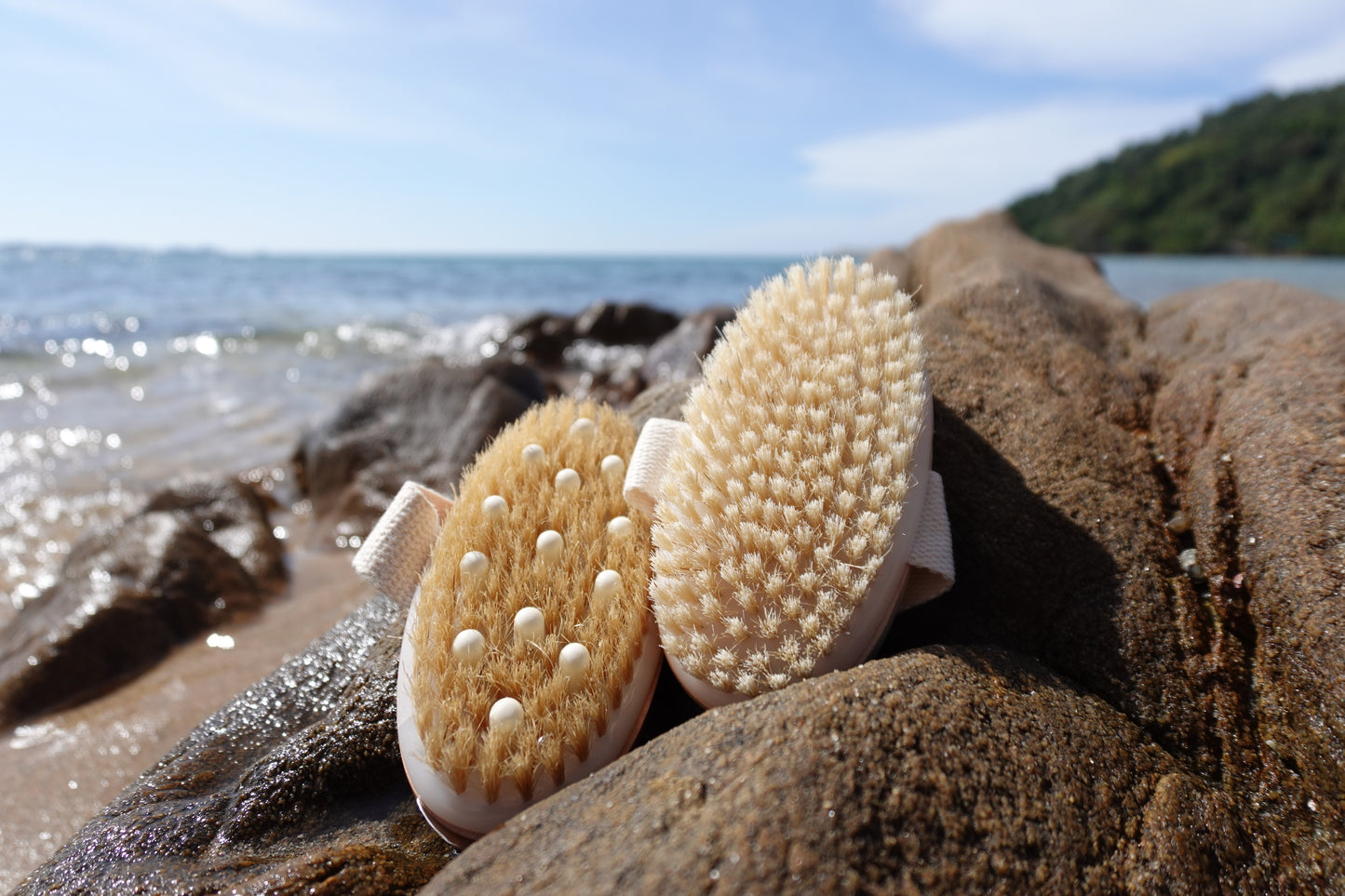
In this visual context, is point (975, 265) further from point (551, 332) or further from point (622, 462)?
point (551, 332)

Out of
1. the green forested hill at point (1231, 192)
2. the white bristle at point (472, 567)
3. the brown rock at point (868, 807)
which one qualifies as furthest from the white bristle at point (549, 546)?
the green forested hill at point (1231, 192)

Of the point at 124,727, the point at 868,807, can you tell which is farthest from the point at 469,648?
the point at 124,727

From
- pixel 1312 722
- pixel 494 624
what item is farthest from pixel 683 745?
pixel 1312 722

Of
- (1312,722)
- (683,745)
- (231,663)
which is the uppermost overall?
(683,745)

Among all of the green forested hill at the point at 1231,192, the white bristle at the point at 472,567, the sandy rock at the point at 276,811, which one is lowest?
the sandy rock at the point at 276,811

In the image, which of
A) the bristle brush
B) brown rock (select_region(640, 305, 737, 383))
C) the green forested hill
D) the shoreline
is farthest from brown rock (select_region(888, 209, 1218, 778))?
the green forested hill

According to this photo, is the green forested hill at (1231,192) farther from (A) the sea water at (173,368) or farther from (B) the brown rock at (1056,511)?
(B) the brown rock at (1056,511)
